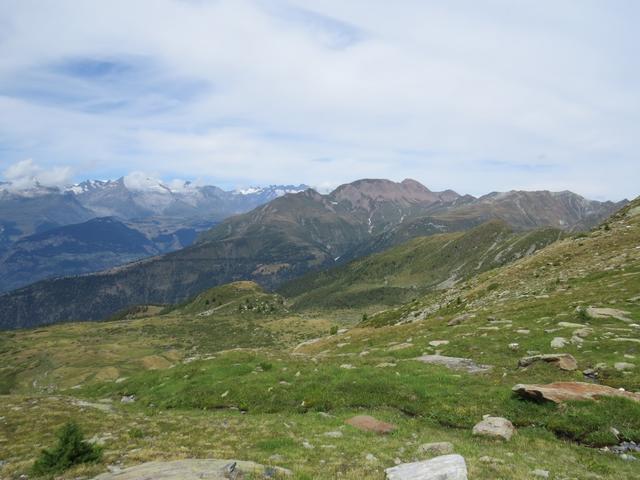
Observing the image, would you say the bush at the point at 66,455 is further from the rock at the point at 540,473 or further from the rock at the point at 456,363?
the rock at the point at 456,363

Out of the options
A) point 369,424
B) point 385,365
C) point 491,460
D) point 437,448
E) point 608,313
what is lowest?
point 385,365

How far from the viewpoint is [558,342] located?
28.3m

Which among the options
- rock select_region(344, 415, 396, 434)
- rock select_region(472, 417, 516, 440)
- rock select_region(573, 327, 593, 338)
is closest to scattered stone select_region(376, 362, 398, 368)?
rock select_region(344, 415, 396, 434)

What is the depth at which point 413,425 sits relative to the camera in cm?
2019

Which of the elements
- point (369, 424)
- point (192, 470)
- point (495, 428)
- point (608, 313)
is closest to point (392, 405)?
point (369, 424)

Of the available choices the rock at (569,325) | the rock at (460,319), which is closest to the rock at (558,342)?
the rock at (569,325)

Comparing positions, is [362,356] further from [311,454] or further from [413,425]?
[311,454]

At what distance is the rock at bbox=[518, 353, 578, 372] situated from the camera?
79.6 feet

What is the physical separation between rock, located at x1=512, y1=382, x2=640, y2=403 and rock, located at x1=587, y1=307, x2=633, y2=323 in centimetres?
1342

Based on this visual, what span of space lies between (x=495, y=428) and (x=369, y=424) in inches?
A: 222

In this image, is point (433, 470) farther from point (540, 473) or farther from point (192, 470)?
point (192, 470)

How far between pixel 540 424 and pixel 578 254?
46.4 meters

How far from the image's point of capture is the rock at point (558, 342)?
2805 centimetres

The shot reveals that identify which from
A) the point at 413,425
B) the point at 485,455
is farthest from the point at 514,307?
the point at 485,455
